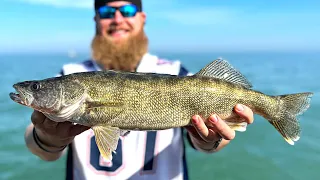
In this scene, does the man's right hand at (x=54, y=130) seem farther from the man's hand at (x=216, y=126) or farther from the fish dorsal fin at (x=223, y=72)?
the fish dorsal fin at (x=223, y=72)

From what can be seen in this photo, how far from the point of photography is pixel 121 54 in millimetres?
4594

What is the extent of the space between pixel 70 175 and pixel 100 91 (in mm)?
1901

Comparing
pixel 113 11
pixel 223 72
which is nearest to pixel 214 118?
pixel 223 72

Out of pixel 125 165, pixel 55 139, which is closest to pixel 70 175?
pixel 125 165

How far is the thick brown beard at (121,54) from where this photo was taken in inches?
181

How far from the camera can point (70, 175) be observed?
13.3 feet

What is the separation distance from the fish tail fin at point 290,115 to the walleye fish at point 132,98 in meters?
0.25

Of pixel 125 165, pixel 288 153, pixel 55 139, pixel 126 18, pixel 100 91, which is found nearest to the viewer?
pixel 100 91

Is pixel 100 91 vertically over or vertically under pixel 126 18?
under

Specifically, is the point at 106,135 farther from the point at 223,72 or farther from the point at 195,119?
the point at 223,72

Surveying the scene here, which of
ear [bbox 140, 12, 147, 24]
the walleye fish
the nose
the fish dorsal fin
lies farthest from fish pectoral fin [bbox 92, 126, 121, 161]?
ear [bbox 140, 12, 147, 24]

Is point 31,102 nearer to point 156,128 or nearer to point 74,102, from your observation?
point 74,102

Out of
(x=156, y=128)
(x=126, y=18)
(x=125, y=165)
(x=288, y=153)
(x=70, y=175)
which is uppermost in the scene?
(x=126, y=18)

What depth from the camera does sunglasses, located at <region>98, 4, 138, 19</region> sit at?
15.0ft
